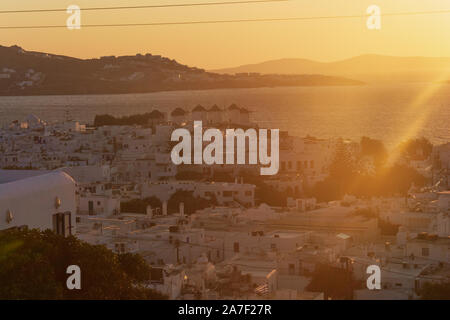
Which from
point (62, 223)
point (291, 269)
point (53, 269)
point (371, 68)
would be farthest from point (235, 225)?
point (371, 68)

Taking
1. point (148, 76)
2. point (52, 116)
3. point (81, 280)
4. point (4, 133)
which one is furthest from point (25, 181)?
point (148, 76)

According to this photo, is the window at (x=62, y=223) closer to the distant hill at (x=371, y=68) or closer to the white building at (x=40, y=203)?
the white building at (x=40, y=203)

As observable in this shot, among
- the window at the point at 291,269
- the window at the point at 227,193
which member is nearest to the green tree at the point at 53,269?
the window at the point at 291,269

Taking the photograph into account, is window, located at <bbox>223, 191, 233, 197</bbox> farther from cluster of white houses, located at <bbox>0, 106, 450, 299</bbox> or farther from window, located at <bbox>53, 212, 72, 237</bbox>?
window, located at <bbox>53, 212, 72, 237</bbox>

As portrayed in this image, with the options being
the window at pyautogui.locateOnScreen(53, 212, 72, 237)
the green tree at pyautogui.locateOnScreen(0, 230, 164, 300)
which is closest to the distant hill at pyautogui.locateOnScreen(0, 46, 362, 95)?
the window at pyautogui.locateOnScreen(53, 212, 72, 237)

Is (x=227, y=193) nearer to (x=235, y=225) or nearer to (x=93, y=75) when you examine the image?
(x=235, y=225)
